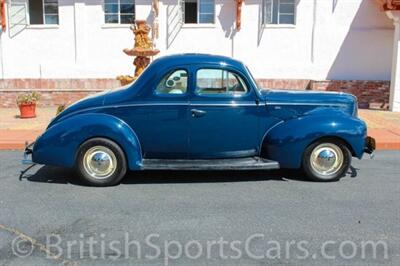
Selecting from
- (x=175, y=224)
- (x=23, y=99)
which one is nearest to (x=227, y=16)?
(x=23, y=99)

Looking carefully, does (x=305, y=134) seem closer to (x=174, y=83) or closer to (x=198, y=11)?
(x=174, y=83)

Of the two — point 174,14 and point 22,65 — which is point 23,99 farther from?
point 174,14

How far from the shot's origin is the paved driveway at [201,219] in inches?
151

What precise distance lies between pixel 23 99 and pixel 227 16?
739 centimetres

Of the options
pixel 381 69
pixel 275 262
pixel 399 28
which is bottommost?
pixel 275 262

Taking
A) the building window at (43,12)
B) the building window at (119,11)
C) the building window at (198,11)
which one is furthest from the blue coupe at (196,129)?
the building window at (43,12)

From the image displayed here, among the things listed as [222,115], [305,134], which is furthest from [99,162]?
[305,134]

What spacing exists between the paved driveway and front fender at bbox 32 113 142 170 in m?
0.41

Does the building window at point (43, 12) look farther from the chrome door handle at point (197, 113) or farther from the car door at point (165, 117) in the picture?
the chrome door handle at point (197, 113)

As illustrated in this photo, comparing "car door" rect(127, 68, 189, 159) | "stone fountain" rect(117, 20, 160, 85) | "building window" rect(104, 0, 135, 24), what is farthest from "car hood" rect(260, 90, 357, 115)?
"building window" rect(104, 0, 135, 24)

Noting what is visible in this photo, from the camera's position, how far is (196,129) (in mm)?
5828

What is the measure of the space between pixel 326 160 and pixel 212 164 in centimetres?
160

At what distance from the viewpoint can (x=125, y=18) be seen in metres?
15.4

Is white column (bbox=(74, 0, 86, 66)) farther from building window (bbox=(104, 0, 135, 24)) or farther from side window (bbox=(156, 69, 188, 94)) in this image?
side window (bbox=(156, 69, 188, 94))
